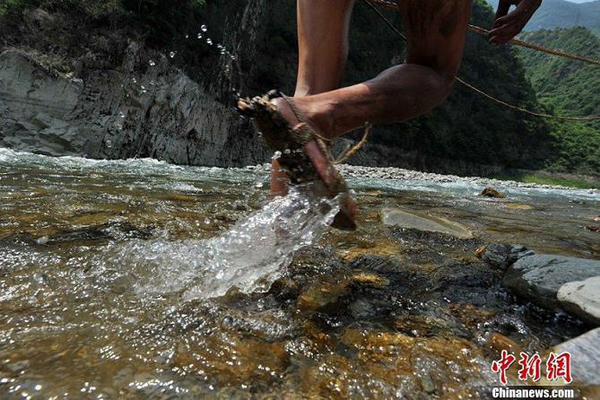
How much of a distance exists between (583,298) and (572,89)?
9165cm

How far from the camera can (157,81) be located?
51.5 feet

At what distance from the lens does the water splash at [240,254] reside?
51.0 inches

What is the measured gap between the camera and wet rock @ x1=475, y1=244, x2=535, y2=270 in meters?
1.86

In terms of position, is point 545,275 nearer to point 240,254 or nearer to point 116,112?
point 240,254

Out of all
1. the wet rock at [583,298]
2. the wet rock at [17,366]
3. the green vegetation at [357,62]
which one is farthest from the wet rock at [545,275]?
the green vegetation at [357,62]

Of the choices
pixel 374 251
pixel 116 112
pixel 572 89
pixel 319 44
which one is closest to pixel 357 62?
pixel 116 112

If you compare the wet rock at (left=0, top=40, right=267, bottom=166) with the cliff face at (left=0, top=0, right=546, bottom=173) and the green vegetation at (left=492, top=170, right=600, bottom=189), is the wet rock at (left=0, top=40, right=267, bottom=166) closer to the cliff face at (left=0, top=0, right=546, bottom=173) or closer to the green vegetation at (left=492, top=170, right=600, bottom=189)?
the cliff face at (left=0, top=0, right=546, bottom=173)

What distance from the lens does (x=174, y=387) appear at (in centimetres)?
80

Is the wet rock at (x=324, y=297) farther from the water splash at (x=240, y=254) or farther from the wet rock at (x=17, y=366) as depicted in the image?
the wet rock at (x=17, y=366)

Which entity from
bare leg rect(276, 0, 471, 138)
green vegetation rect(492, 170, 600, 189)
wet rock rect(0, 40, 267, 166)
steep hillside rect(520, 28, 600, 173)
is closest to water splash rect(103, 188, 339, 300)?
bare leg rect(276, 0, 471, 138)

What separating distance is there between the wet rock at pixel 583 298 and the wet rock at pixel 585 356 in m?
0.19

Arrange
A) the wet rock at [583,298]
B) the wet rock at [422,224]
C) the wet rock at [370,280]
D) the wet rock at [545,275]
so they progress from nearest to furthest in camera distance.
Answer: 1. the wet rock at [583,298]
2. the wet rock at [545,275]
3. the wet rock at [370,280]
4. the wet rock at [422,224]

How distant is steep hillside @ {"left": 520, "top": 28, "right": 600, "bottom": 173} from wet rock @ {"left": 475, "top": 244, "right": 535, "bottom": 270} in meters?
51.7

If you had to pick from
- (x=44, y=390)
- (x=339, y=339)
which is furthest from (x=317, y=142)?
(x=44, y=390)
